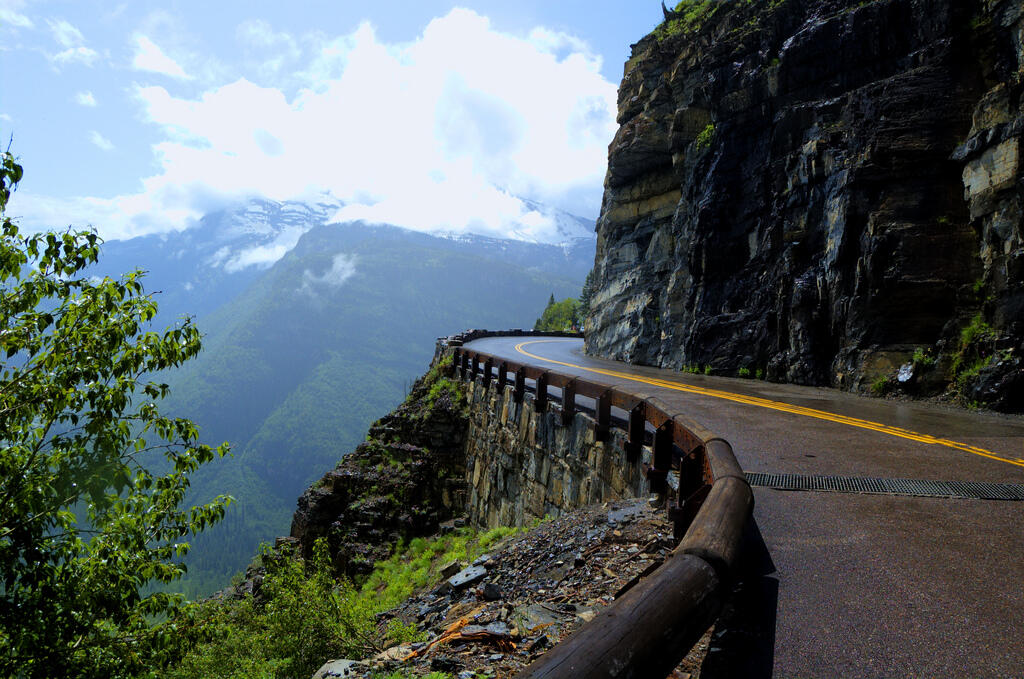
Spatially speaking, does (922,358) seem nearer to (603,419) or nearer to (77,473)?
(603,419)

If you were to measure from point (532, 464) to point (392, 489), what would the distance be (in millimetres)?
7416

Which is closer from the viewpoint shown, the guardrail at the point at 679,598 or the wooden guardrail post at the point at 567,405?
the guardrail at the point at 679,598

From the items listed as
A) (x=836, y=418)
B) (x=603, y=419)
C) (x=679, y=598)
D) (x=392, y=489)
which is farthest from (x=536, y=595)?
(x=392, y=489)

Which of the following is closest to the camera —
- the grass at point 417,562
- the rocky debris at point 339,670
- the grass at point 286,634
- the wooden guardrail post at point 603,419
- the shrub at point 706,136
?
the rocky debris at point 339,670

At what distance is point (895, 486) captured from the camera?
505cm

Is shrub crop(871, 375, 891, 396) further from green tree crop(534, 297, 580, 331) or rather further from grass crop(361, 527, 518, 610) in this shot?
green tree crop(534, 297, 580, 331)

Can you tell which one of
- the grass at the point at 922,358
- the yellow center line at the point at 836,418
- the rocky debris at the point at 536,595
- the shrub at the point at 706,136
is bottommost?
the rocky debris at the point at 536,595

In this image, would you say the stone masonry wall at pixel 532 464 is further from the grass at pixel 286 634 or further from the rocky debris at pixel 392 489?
the grass at pixel 286 634

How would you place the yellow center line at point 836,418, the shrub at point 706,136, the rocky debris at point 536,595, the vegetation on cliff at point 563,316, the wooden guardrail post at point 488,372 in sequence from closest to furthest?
1. the rocky debris at point 536,595
2. the yellow center line at point 836,418
3. the wooden guardrail post at point 488,372
4. the shrub at point 706,136
5. the vegetation on cliff at point 563,316

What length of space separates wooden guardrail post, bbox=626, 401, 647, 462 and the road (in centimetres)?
113

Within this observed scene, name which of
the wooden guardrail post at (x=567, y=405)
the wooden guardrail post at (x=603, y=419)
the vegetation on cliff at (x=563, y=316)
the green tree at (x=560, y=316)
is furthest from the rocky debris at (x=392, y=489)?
the green tree at (x=560, y=316)

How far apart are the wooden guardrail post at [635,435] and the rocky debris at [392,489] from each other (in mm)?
10532

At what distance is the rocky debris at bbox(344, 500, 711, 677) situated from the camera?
3.54 metres

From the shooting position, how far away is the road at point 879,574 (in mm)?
2445
